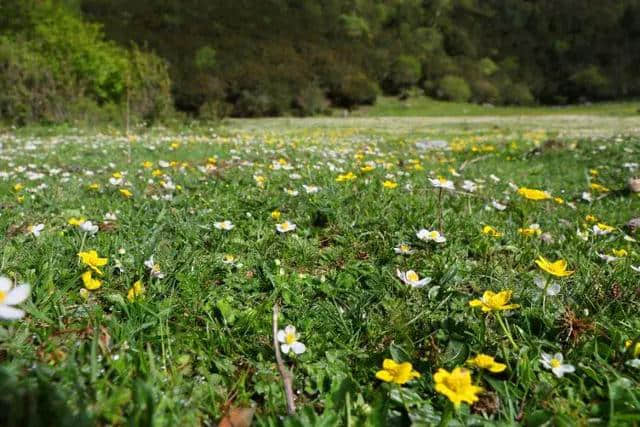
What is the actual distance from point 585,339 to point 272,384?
123 centimetres

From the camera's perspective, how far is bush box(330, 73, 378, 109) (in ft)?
141

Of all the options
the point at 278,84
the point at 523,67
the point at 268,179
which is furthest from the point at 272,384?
the point at 523,67

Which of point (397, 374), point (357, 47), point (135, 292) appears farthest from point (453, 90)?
point (397, 374)

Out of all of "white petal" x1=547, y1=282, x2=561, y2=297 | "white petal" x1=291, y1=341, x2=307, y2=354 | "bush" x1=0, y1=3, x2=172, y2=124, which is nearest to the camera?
"white petal" x1=291, y1=341, x2=307, y2=354

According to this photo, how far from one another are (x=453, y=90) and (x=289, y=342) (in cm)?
5998

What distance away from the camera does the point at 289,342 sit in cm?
155

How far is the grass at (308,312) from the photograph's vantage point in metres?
1.26

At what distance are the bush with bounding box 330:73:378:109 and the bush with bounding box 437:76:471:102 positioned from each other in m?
16.4

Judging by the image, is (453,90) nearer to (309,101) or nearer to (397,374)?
(309,101)

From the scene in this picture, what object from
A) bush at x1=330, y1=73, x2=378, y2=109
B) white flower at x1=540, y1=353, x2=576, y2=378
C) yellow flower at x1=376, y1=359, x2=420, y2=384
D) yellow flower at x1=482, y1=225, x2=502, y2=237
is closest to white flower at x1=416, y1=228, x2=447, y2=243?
yellow flower at x1=482, y1=225, x2=502, y2=237

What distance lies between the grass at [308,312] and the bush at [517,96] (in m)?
64.3

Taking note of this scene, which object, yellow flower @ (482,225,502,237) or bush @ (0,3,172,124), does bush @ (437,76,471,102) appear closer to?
bush @ (0,3,172,124)

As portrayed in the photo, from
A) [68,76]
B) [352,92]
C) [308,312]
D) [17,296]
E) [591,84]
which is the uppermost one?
[591,84]

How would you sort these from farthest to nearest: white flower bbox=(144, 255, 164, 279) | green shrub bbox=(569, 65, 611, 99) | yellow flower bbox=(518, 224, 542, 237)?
green shrub bbox=(569, 65, 611, 99)
yellow flower bbox=(518, 224, 542, 237)
white flower bbox=(144, 255, 164, 279)
